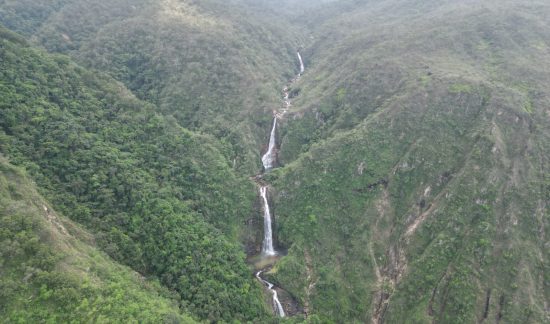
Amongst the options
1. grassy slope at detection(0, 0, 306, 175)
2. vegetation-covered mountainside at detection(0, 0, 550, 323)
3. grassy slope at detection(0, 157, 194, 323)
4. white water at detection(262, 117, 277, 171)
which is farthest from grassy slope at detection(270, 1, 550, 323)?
grassy slope at detection(0, 157, 194, 323)

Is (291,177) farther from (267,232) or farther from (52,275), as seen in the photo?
(52,275)

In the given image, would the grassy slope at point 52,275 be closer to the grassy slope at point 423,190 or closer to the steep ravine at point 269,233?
the steep ravine at point 269,233

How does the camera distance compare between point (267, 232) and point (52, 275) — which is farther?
point (267, 232)

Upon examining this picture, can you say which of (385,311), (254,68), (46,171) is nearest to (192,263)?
(46,171)

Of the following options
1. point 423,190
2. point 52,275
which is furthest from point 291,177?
point 52,275

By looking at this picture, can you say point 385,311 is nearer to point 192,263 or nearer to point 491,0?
point 192,263

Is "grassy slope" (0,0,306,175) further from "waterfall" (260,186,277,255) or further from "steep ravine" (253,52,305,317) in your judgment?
"waterfall" (260,186,277,255)
